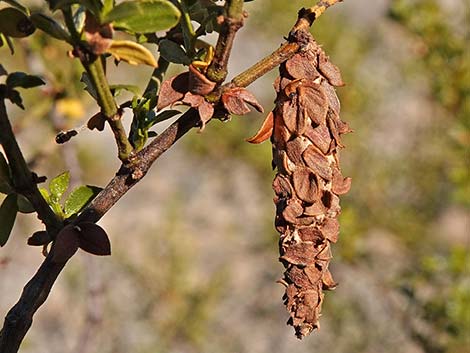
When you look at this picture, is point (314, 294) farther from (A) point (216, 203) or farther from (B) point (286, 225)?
(A) point (216, 203)

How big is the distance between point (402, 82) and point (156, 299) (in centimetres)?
214

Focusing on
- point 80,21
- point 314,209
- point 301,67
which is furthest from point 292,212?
point 80,21

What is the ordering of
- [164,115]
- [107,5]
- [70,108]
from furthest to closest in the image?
[70,108]
[164,115]
[107,5]

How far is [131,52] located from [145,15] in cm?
4

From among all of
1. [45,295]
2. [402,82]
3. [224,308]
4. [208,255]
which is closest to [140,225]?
[208,255]

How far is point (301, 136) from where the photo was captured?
63 centimetres

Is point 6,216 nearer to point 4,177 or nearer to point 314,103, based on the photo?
point 4,177

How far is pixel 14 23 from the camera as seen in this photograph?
627 millimetres

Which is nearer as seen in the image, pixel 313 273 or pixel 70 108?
pixel 313 273

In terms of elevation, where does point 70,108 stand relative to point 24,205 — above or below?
above

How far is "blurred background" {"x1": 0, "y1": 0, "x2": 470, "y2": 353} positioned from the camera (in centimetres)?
274

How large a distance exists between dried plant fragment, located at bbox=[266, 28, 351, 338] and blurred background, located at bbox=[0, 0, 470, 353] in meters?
1.39

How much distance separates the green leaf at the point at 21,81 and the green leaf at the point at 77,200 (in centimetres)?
11

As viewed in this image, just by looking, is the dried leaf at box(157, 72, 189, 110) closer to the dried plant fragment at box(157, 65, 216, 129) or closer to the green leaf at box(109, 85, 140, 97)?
the dried plant fragment at box(157, 65, 216, 129)
